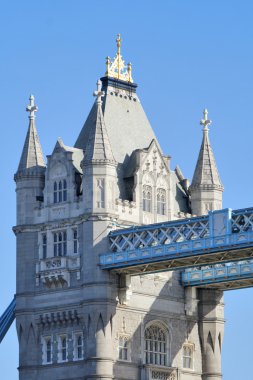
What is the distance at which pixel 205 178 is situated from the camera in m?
112

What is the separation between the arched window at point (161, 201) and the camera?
109125mm

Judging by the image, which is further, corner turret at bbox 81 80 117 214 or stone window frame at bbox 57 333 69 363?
stone window frame at bbox 57 333 69 363

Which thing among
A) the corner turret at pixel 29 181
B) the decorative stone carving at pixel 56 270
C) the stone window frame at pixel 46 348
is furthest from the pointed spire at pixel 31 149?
the stone window frame at pixel 46 348

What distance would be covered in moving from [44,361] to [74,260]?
678cm

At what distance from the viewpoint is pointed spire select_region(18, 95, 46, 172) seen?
108375mm

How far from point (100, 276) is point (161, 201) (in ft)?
28.3

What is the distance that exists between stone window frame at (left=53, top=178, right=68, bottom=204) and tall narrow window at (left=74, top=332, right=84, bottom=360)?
28.9ft

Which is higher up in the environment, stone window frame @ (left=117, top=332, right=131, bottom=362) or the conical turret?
the conical turret

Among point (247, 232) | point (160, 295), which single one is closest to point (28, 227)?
point (160, 295)

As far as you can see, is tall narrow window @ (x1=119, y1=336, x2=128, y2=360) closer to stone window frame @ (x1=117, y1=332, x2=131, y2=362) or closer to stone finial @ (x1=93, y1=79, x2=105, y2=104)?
stone window frame @ (x1=117, y1=332, x2=131, y2=362)

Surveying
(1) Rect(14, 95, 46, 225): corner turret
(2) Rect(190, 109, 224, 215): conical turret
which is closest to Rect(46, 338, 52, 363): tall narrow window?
(1) Rect(14, 95, 46, 225): corner turret

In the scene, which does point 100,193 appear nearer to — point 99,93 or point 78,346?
point 99,93

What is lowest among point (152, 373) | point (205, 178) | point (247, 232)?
point (152, 373)

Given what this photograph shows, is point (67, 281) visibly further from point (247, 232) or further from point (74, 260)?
Answer: point (247, 232)
